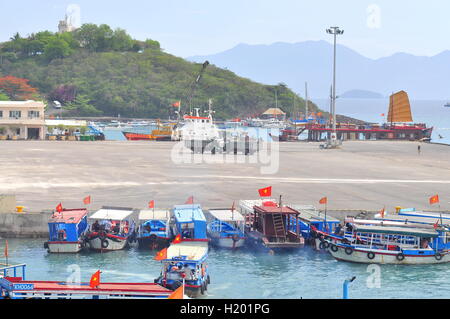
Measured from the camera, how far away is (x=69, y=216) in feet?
123

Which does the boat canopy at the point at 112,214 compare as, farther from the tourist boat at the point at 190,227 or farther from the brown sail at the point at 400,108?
the brown sail at the point at 400,108

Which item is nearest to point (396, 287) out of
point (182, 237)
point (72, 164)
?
point (182, 237)

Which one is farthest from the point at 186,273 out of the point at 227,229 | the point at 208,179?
the point at 208,179

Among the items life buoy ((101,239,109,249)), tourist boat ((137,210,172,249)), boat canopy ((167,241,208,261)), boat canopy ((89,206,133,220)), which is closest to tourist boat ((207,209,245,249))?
tourist boat ((137,210,172,249))

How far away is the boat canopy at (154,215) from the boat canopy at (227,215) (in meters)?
2.74

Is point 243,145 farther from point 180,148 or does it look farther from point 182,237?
point 182,237

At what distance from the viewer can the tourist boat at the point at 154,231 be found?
36000 millimetres

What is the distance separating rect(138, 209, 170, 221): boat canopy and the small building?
7839 centimetres

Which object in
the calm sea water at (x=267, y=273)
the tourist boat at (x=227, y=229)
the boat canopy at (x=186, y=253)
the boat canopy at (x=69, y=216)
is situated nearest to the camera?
the boat canopy at (x=186, y=253)

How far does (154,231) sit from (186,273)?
855 cm

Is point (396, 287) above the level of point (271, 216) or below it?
below

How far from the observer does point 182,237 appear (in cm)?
3559

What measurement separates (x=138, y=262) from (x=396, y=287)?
41.1ft

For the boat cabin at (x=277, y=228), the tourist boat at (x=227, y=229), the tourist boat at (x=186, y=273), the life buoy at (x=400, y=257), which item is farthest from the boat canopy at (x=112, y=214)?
the life buoy at (x=400, y=257)
